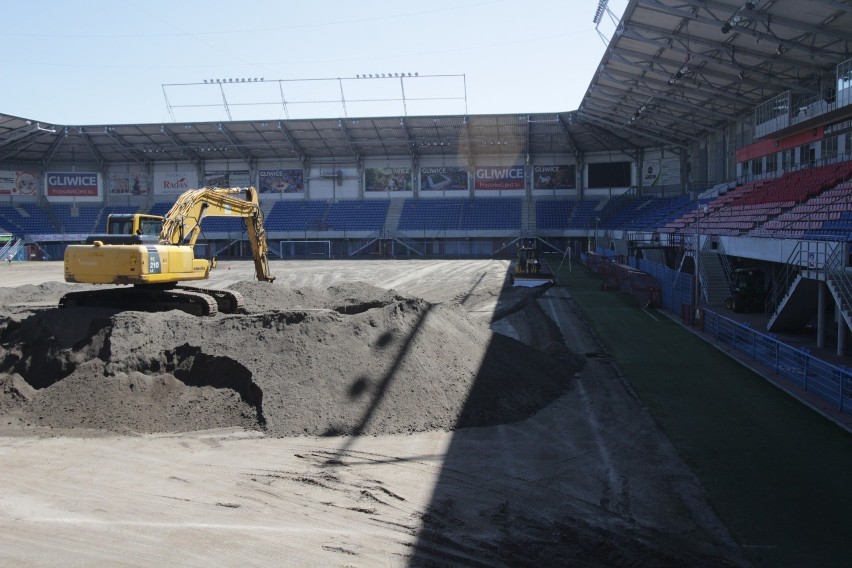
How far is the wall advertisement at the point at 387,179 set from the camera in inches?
2603

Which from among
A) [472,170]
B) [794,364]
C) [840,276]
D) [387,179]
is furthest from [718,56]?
[387,179]

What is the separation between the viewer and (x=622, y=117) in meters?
49.8

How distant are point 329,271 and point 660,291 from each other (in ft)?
76.0

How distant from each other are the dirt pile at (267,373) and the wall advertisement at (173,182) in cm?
5296

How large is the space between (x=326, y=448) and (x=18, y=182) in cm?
6638

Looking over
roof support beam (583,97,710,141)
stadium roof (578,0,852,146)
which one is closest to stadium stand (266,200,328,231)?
roof support beam (583,97,710,141)

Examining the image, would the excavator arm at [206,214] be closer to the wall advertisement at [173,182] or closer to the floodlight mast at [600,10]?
the floodlight mast at [600,10]

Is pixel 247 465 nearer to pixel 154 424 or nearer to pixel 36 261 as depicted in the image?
pixel 154 424

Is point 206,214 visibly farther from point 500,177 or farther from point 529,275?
point 500,177

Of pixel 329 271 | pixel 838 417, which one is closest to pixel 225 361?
pixel 838 417

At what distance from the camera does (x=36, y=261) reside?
59.9 metres

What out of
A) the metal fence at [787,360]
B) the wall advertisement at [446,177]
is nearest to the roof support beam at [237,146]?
the wall advertisement at [446,177]

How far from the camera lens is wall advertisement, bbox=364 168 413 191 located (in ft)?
217

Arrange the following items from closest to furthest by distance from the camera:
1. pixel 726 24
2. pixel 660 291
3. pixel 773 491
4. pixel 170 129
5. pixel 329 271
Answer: pixel 773 491, pixel 726 24, pixel 660 291, pixel 329 271, pixel 170 129
